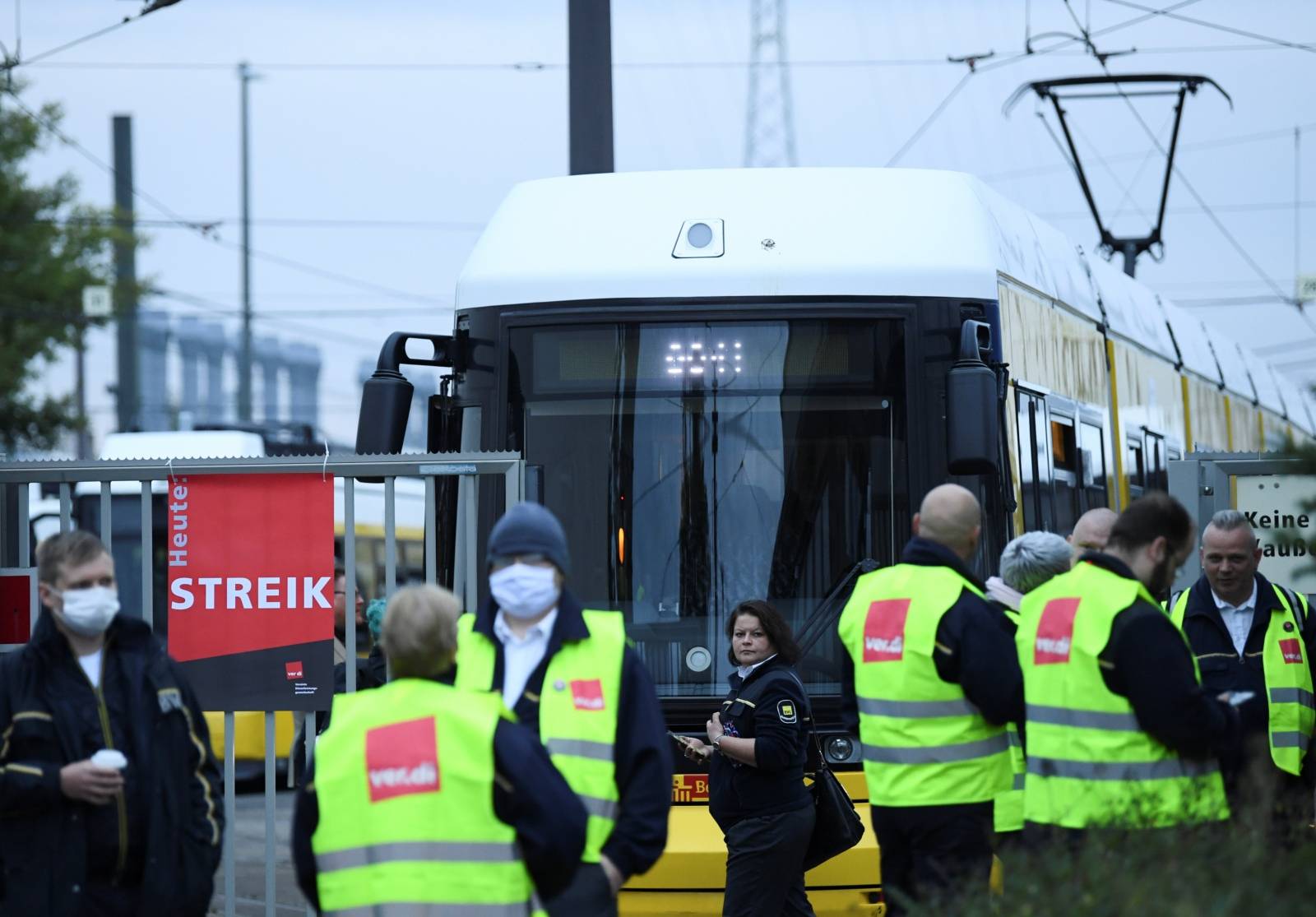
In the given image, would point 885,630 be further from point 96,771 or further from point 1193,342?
point 1193,342

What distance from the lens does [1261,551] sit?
8.16 metres

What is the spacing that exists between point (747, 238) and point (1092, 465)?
3153 mm

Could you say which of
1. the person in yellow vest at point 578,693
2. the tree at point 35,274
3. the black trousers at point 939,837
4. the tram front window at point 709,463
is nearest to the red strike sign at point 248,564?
the tram front window at point 709,463

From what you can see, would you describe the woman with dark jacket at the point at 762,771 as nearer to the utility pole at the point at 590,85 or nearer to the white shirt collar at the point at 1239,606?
the white shirt collar at the point at 1239,606

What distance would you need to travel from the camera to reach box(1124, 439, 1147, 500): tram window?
12.1 metres

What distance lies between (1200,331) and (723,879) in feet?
31.7

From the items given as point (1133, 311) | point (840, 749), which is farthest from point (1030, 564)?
point (1133, 311)

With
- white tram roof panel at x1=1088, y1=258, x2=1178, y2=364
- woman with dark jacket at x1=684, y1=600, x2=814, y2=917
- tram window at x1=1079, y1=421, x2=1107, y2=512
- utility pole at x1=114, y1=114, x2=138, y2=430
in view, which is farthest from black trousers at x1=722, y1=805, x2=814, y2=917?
utility pole at x1=114, y1=114, x2=138, y2=430

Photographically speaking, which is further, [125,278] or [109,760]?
[125,278]

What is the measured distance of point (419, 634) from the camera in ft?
15.6

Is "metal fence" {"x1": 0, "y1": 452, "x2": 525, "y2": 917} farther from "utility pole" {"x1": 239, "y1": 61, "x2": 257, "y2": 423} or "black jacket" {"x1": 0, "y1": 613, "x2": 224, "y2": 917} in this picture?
"utility pole" {"x1": 239, "y1": 61, "x2": 257, "y2": 423}

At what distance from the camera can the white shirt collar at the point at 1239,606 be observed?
24.9 feet

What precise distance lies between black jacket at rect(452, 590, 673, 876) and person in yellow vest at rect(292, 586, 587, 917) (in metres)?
0.37

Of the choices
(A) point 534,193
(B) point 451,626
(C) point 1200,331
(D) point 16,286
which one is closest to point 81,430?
(D) point 16,286
